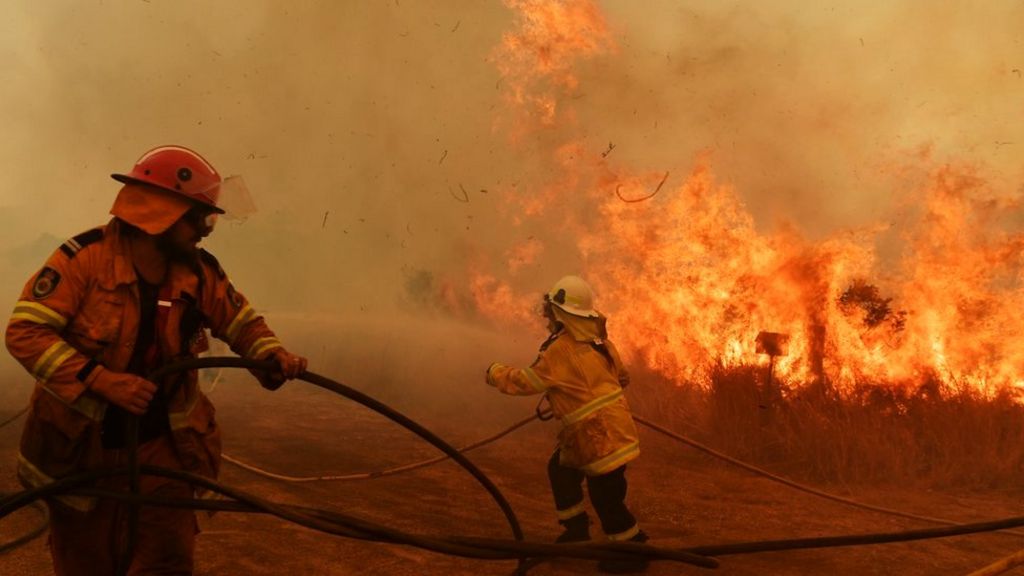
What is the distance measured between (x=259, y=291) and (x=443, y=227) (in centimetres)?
4050

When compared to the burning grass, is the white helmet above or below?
above

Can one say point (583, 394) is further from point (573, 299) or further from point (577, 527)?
point (577, 527)

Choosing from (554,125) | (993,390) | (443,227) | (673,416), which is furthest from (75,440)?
(443,227)

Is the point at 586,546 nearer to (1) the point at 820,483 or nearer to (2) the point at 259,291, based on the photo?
(1) the point at 820,483

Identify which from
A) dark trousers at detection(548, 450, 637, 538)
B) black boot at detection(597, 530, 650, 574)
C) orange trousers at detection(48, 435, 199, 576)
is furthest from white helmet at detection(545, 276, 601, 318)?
Result: orange trousers at detection(48, 435, 199, 576)

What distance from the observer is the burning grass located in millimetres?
7660

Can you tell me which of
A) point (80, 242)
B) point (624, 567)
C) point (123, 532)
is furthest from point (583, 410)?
point (80, 242)

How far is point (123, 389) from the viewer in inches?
103

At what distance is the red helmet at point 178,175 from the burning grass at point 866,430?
687cm

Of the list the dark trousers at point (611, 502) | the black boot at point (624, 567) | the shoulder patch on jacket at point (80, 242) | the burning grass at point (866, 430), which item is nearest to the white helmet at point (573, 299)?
the dark trousers at point (611, 502)

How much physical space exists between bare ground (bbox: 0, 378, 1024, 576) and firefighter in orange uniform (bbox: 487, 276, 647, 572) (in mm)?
407

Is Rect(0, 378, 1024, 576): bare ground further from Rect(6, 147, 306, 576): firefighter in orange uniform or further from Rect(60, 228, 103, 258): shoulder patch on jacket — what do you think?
Rect(60, 228, 103, 258): shoulder patch on jacket

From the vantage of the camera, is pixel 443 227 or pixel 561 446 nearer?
pixel 561 446

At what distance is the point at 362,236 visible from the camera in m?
31.4
